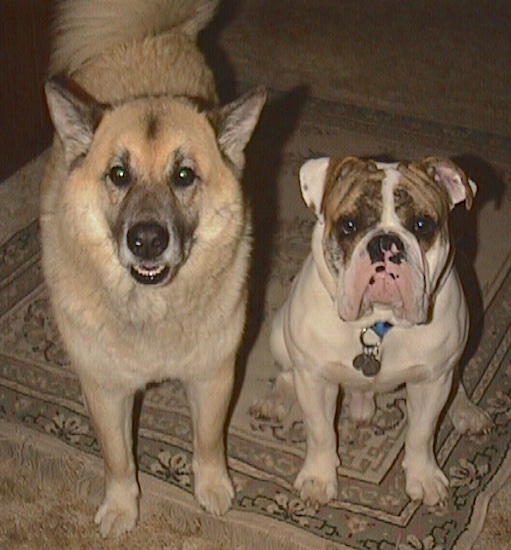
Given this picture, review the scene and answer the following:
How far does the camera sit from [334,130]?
3566 mm

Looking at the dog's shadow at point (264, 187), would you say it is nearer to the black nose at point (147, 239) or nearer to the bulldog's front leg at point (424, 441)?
the bulldog's front leg at point (424, 441)

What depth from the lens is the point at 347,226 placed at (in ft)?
6.65

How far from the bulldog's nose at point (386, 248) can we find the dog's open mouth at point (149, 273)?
0.40 meters

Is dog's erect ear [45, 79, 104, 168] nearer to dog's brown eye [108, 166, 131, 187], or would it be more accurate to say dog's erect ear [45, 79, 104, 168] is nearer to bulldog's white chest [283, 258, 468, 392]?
dog's brown eye [108, 166, 131, 187]

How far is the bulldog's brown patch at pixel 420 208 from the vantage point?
199cm

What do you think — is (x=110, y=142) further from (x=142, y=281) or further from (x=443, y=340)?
(x=443, y=340)

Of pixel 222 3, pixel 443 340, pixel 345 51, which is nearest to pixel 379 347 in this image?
→ pixel 443 340

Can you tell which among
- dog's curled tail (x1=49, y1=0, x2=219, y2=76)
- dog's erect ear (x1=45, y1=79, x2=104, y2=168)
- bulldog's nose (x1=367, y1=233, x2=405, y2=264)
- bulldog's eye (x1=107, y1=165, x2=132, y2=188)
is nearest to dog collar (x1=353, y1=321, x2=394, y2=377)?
bulldog's nose (x1=367, y1=233, x2=405, y2=264)

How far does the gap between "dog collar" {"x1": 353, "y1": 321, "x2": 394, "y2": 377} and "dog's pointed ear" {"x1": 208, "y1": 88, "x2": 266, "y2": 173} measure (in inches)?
16.7

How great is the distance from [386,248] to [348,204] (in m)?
0.12

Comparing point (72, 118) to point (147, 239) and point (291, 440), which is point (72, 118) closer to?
Result: point (147, 239)

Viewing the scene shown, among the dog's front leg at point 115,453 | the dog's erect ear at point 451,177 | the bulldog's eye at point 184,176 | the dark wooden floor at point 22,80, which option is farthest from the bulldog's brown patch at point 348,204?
the dark wooden floor at point 22,80

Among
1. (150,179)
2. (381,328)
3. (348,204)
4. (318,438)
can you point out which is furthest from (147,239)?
(318,438)

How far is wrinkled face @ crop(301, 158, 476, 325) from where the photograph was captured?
1.98 metres
